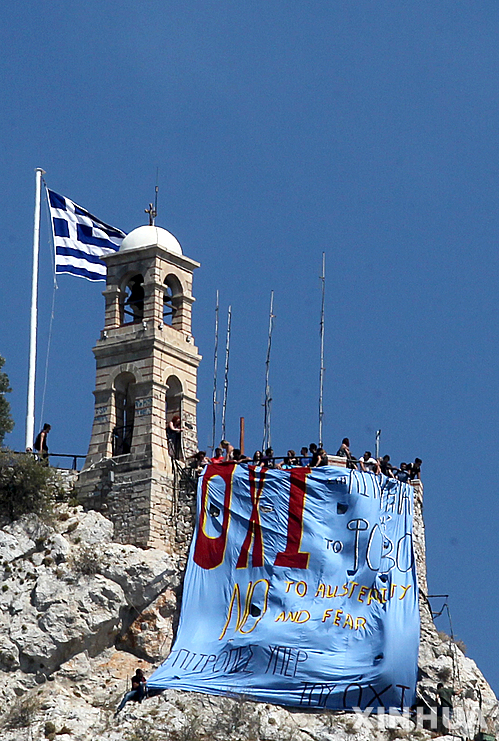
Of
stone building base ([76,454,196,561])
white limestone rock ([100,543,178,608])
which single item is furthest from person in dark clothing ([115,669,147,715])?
stone building base ([76,454,196,561])

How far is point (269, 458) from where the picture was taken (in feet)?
216

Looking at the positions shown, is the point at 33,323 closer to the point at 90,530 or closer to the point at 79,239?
the point at 79,239

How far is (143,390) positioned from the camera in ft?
221

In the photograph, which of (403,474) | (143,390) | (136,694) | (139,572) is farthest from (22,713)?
(403,474)

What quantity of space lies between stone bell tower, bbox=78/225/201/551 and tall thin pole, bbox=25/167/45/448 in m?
2.24

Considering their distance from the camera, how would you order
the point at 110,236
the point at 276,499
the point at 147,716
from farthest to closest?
the point at 110,236
the point at 276,499
the point at 147,716

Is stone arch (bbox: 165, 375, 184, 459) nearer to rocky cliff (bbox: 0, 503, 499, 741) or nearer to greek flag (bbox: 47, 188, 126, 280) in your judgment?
rocky cliff (bbox: 0, 503, 499, 741)

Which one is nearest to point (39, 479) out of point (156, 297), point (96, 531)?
point (96, 531)

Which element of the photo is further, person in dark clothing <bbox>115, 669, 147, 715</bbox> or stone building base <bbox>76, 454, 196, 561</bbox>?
stone building base <bbox>76, 454, 196, 561</bbox>

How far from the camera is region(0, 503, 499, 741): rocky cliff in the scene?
6094cm

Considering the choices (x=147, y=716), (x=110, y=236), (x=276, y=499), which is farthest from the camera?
(x=110, y=236)

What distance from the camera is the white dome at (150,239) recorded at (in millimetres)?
69438

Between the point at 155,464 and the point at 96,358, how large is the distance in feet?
15.0

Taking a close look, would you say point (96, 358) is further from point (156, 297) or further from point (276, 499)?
point (276, 499)
